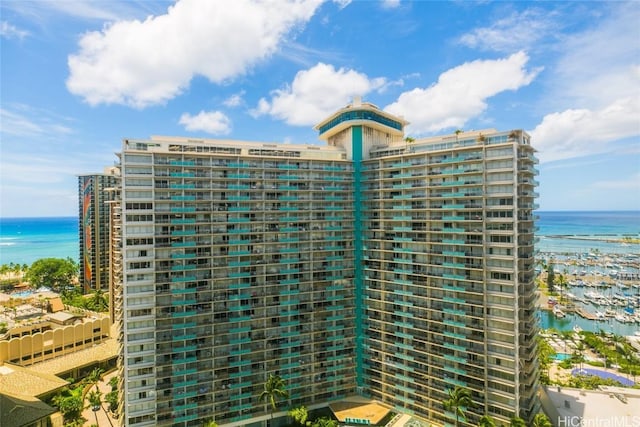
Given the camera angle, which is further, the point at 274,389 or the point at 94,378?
the point at 94,378

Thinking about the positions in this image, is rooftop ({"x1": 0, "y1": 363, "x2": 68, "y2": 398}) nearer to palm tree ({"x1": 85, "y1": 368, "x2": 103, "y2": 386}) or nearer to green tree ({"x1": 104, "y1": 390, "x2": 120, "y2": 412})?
palm tree ({"x1": 85, "y1": 368, "x2": 103, "y2": 386})

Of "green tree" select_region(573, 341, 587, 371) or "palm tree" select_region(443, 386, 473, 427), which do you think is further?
"green tree" select_region(573, 341, 587, 371)

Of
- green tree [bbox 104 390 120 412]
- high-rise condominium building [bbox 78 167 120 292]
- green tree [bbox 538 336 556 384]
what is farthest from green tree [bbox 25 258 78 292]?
green tree [bbox 538 336 556 384]

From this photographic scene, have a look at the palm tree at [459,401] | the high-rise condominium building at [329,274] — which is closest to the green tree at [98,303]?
the high-rise condominium building at [329,274]

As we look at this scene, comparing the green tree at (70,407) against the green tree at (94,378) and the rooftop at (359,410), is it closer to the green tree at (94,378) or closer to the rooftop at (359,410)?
the green tree at (94,378)

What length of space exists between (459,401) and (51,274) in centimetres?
18412

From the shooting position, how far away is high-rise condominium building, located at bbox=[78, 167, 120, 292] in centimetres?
15188

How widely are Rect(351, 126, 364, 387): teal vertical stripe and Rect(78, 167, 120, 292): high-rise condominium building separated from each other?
125m

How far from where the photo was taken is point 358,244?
243 ft

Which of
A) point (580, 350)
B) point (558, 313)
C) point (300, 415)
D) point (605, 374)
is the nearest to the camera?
point (300, 415)

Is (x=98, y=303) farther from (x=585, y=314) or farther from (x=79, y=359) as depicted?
(x=585, y=314)

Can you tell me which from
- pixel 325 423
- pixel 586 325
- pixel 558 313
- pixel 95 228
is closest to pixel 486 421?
pixel 325 423

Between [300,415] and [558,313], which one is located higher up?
[300,415]

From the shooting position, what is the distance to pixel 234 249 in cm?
6400
